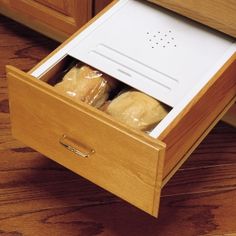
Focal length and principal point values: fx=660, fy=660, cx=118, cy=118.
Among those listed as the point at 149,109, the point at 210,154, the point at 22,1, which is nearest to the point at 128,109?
the point at 149,109

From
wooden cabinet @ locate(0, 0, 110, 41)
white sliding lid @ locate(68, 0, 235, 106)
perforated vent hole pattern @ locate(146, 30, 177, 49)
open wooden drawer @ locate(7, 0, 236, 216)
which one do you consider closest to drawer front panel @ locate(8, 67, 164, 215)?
open wooden drawer @ locate(7, 0, 236, 216)

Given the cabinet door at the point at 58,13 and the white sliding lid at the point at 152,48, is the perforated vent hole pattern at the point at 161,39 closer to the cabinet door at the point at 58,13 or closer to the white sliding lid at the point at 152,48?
the white sliding lid at the point at 152,48

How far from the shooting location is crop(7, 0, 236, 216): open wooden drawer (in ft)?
3.25

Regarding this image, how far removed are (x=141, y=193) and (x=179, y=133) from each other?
111 mm

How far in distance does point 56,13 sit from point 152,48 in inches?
16.1

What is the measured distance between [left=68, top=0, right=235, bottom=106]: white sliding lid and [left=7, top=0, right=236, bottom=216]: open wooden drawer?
1.0 inches

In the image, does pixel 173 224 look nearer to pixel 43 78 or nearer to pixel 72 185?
pixel 72 185

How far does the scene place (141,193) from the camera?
1.03 metres

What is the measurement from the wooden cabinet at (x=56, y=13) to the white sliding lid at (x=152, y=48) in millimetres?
197

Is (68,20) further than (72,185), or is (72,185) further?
(68,20)

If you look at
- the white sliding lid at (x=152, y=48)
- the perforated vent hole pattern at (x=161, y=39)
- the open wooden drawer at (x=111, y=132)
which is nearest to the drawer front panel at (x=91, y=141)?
the open wooden drawer at (x=111, y=132)

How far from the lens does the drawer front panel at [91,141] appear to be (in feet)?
3.23

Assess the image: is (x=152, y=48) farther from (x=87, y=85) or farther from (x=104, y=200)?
(x=104, y=200)

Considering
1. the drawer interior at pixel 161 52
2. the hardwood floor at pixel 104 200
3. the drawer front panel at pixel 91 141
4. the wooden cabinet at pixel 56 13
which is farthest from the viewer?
the wooden cabinet at pixel 56 13
